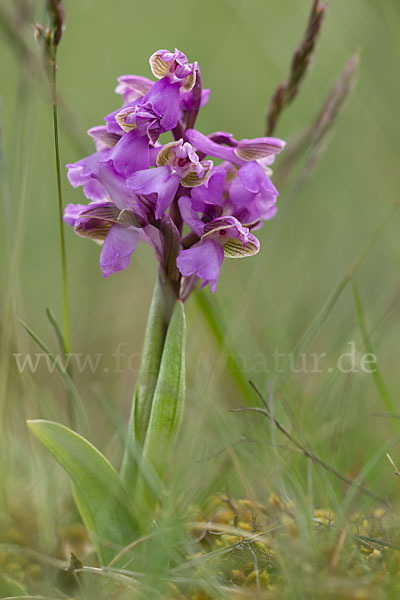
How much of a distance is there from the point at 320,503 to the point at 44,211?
211 cm

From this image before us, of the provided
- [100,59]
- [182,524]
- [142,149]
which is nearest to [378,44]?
[142,149]

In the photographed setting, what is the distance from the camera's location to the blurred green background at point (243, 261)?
1.42 m

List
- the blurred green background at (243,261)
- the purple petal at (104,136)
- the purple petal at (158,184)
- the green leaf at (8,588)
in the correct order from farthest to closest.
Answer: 1. the blurred green background at (243,261)
2. the purple petal at (104,136)
3. the purple petal at (158,184)
4. the green leaf at (8,588)

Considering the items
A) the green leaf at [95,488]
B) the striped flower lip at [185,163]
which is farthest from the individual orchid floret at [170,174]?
the green leaf at [95,488]

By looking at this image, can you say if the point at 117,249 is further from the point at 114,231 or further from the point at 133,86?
the point at 133,86

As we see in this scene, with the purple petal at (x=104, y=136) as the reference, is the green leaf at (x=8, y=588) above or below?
below

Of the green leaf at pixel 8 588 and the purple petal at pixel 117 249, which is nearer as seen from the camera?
the green leaf at pixel 8 588

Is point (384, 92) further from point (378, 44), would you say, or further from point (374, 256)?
point (374, 256)

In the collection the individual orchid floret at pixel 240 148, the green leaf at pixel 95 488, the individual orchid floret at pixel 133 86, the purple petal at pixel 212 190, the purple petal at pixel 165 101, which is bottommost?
the green leaf at pixel 95 488

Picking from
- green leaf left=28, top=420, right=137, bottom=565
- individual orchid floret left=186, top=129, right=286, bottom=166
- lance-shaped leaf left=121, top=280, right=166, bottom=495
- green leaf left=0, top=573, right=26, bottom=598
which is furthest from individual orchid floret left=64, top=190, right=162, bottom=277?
green leaf left=0, top=573, right=26, bottom=598

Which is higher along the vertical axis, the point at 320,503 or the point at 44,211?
the point at 44,211

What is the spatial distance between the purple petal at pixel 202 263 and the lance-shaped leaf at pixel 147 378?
4.6 inches

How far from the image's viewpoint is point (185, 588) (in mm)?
1017

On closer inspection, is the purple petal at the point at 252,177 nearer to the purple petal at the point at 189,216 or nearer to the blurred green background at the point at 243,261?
the purple petal at the point at 189,216
